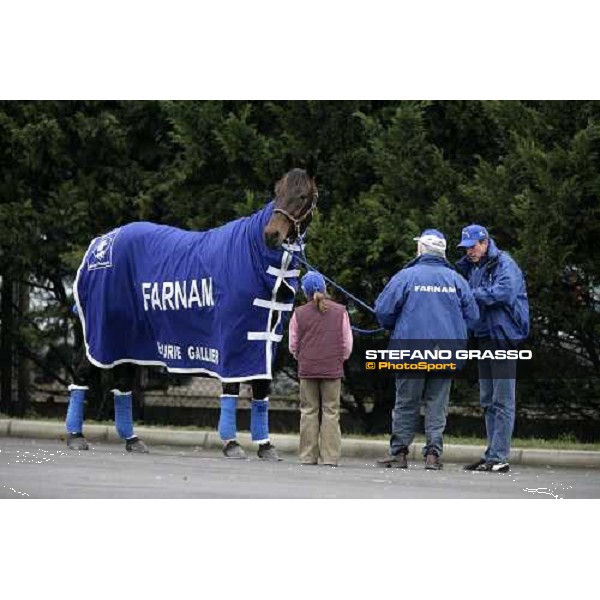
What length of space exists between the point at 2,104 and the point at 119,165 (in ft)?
4.75

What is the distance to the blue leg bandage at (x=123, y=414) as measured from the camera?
13.8 metres

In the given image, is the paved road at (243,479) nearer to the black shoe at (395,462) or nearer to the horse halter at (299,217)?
the black shoe at (395,462)

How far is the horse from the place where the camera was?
41.2ft

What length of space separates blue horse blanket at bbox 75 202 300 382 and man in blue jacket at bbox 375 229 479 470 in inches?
39.9

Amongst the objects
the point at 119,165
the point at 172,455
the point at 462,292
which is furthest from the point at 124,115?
the point at 462,292

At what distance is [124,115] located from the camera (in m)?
17.6

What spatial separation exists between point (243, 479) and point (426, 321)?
197 cm

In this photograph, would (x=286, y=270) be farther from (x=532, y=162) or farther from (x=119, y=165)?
(x=119, y=165)

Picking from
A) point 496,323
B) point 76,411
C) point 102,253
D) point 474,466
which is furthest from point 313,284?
point 76,411

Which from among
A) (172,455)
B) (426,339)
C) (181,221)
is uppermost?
(181,221)

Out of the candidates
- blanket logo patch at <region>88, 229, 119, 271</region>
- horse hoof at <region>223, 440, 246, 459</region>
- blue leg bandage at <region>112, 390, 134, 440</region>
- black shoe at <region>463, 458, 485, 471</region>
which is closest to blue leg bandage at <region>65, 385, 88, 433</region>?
blue leg bandage at <region>112, 390, 134, 440</region>

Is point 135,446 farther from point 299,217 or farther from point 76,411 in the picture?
point 299,217

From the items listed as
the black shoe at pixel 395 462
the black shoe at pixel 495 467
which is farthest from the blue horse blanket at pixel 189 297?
the black shoe at pixel 495 467

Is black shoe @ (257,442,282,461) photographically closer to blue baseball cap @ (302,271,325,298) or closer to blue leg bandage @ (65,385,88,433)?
blue baseball cap @ (302,271,325,298)
